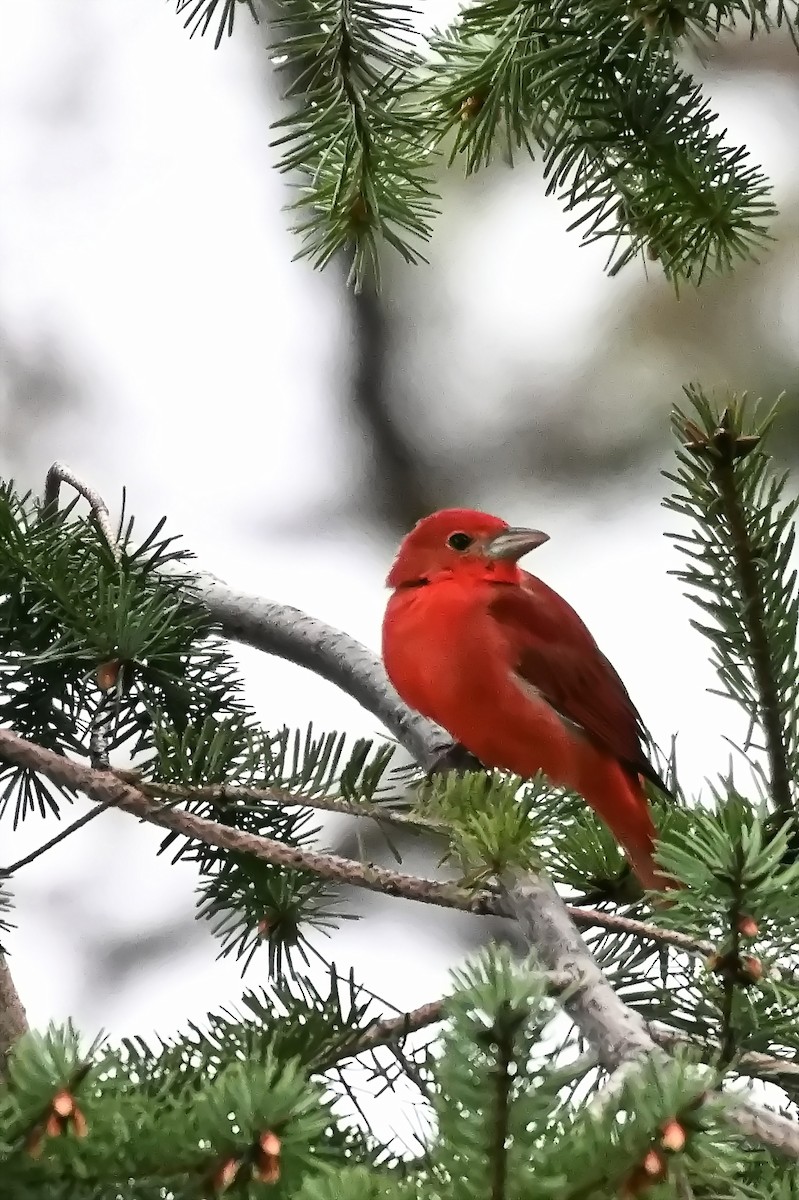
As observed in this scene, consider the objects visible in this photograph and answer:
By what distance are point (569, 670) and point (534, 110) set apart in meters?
0.60

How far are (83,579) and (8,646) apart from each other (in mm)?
72

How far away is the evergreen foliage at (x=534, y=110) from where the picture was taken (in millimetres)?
741

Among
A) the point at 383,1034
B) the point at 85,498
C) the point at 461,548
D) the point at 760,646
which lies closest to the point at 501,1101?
the point at 383,1034

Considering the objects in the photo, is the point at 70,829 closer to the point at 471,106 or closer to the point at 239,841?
the point at 239,841

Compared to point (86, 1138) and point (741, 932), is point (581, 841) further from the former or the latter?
point (86, 1138)

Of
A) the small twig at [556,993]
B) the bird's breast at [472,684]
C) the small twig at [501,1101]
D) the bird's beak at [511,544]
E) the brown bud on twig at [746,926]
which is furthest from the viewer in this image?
the bird's beak at [511,544]

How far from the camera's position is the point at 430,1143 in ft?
1.34

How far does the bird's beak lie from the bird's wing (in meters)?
0.05

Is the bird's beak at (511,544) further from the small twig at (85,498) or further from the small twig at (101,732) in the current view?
the small twig at (101,732)

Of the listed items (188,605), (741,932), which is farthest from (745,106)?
(741,932)

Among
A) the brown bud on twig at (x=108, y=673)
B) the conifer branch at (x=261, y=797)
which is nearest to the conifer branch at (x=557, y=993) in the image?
the conifer branch at (x=261, y=797)

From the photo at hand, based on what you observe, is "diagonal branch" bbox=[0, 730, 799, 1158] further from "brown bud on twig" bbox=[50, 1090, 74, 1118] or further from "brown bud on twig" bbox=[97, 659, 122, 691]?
"brown bud on twig" bbox=[50, 1090, 74, 1118]

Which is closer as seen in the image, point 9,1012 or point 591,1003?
point 591,1003

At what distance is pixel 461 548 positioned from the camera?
1.39 meters
